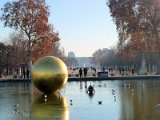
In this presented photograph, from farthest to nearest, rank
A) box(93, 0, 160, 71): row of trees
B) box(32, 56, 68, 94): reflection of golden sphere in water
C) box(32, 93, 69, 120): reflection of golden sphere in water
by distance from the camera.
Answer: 1. box(93, 0, 160, 71): row of trees
2. box(32, 56, 68, 94): reflection of golden sphere in water
3. box(32, 93, 69, 120): reflection of golden sphere in water

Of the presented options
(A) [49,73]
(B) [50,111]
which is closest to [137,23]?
(A) [49,73]

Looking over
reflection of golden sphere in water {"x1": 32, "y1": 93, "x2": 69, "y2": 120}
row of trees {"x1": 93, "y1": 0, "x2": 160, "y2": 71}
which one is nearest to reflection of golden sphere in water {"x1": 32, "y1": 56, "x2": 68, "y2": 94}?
reflection of golden sphere in water {"x1": 32, "y1": 93, "x2": 69, "y2": 120}

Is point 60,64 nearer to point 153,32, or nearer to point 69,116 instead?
point 69,116

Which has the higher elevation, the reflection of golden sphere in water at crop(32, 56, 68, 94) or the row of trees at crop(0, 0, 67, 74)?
the row of trees at crop(0, 0, 67, 74)

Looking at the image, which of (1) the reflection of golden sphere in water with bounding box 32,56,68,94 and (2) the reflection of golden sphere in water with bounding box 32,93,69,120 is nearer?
(2) the reflection of golden sphere in water with bounding box 32,93,69,120

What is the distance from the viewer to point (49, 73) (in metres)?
24.5

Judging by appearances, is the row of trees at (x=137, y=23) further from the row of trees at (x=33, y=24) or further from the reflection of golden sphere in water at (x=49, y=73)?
the reflection of golden sphere in water at (x=49, y=73)

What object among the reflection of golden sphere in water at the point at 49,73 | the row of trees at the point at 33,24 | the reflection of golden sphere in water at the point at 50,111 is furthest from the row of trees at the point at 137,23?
the reflection of golden sphere in water at the point at 50,111

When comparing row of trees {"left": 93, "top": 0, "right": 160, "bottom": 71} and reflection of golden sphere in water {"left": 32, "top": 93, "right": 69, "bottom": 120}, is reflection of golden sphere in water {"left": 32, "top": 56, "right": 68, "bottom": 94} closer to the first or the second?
reflection of golden sphere in water {"left": 32, "top": 93, "right": 69, "bottom": 120}

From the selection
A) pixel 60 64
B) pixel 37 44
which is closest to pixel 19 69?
pixel 37 44

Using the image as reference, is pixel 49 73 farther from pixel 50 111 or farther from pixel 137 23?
pixel 137 23

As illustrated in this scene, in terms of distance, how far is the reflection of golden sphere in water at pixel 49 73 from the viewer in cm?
2450

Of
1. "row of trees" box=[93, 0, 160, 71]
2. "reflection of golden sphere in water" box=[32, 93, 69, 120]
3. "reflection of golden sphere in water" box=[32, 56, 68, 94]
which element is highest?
"row of trees" box=[93, 0, 160, 71]

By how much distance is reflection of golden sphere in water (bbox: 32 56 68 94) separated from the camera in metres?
24.5
